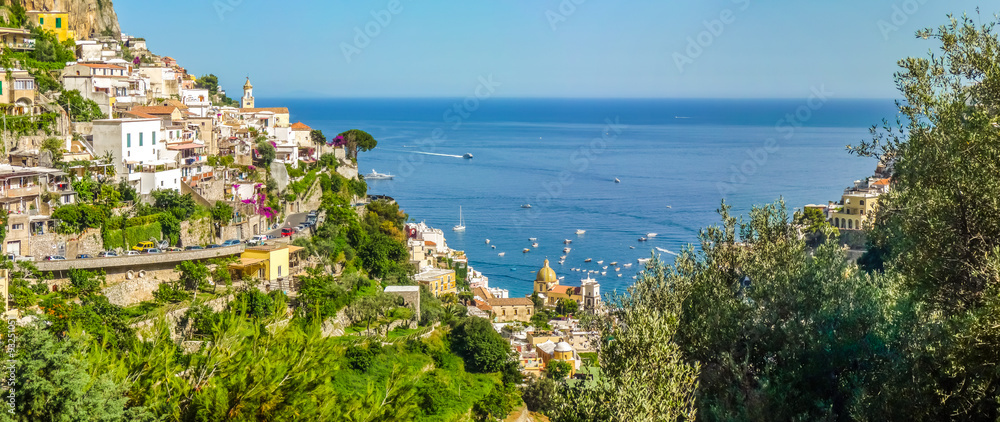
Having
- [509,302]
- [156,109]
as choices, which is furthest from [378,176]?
[156,109]

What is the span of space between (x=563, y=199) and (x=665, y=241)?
16740 millimetres

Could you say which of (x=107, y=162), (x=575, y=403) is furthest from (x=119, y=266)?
(x=575, y=403)

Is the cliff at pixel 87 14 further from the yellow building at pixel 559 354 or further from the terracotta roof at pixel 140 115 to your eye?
the yellow building at pixel 559 354

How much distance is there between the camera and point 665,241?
49062mm

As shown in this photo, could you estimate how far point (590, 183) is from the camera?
239 ft

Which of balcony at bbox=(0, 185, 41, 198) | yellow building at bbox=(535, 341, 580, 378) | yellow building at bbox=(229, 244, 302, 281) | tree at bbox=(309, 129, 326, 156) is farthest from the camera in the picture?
tree at bbox=(309, 129, 326, 156)

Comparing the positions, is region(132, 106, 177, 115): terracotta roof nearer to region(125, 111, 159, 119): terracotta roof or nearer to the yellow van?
region(125, 111, 159, 119): terracotta roof

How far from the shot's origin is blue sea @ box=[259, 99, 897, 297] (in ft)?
160

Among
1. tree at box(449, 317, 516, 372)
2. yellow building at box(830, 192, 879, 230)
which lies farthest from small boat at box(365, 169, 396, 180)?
tree at box(449, 317, 516, 372)

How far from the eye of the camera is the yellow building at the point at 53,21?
91.8ft

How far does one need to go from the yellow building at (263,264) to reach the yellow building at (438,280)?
25.9 feet

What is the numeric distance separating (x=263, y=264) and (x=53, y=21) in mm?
15928

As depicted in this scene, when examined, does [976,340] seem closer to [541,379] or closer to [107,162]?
[541,379]

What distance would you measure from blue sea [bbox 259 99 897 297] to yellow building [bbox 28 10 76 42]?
20.8 meters
